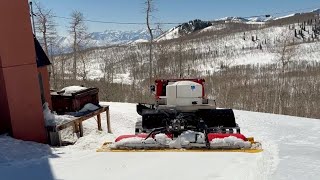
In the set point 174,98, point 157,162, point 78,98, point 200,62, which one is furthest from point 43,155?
point 200,62

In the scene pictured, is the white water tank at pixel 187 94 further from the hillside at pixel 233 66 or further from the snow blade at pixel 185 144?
the hillside at pixel 233 66

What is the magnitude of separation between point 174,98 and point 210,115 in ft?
3.94

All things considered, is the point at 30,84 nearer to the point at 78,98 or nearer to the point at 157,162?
the point at 78,98

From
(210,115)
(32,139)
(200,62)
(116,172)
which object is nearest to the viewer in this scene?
(116,172)

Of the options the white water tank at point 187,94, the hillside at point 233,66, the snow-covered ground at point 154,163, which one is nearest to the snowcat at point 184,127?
the white water tank at point 187,94

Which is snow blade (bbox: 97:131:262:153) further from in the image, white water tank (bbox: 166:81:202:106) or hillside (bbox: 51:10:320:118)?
hillside (bbox: 51:10:320:118)

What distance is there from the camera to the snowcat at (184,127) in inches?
361

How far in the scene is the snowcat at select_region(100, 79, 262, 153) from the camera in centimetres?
917

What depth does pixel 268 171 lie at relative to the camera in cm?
691

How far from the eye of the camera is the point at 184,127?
1061cm

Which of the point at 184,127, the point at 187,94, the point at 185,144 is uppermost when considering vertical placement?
the point at 187,94

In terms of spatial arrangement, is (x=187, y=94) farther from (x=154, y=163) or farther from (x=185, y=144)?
(x=154, y=163)

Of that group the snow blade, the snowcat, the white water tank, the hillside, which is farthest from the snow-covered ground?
the hillside

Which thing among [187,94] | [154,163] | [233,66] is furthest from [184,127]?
[233,66]
